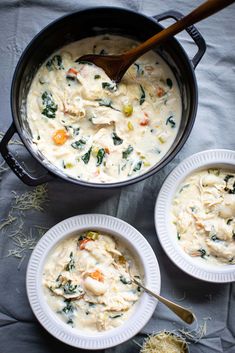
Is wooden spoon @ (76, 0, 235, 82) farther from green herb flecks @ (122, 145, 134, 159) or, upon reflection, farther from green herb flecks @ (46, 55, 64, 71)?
green herb flecks @ (122, 145, 134, 159)

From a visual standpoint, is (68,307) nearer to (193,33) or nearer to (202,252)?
(202,252)

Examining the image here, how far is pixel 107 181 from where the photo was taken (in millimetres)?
2260

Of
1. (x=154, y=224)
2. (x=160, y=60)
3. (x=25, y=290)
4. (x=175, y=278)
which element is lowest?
(x=25, y=290)

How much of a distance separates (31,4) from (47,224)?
3.38 ft

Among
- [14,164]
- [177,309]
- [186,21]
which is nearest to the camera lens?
[186,21]

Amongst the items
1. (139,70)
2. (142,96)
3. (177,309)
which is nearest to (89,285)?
(177,309)

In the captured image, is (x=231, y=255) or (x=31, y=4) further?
(x=31, y=4)

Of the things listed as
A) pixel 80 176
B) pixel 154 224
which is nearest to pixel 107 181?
pixel 80 176

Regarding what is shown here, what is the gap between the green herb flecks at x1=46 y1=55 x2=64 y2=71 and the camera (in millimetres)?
2383

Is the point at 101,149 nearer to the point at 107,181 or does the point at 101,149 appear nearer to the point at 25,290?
the point at 107,181

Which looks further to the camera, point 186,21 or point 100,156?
point 100,156

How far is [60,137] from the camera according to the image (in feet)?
7.52

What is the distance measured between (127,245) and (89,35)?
0.94 metres

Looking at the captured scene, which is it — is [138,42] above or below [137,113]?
above
